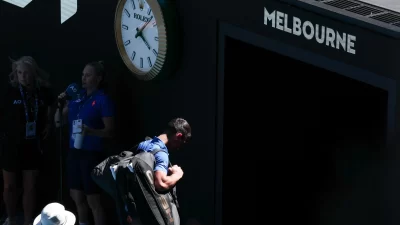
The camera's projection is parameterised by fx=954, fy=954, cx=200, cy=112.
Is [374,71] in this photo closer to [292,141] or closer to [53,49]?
[292,141]

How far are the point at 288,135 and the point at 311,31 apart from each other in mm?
1486

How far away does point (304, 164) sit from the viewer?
7496 millimetres

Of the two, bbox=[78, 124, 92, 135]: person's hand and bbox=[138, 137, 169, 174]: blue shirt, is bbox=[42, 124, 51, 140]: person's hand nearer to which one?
bbox=[78, 124, 92, 135]: person's hand

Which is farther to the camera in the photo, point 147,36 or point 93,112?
point 93,112

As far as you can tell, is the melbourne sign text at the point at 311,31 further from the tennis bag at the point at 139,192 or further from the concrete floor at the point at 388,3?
the tennis bag at the point at 139,192

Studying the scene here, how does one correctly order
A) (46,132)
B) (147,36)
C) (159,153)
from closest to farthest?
(159,153), (147,36), (46,132)

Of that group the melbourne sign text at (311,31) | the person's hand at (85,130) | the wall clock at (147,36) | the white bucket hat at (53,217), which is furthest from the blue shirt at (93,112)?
the white bucket hat at (53,217)

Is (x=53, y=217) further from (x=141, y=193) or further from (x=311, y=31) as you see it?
(x=311, y=31)

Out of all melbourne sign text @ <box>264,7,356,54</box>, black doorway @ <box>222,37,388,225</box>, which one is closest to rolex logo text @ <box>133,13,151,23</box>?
black doorway @ <box>222,37,388,225</box>

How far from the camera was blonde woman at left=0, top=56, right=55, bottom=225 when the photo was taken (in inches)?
327

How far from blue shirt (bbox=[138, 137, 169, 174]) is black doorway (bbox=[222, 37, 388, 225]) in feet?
3.05

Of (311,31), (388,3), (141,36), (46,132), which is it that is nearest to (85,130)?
(46,132)

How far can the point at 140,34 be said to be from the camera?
775 cm

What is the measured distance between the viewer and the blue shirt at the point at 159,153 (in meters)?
6.24
